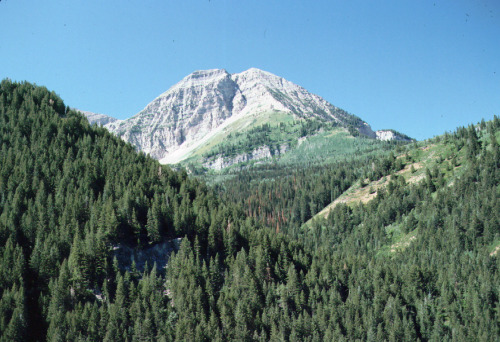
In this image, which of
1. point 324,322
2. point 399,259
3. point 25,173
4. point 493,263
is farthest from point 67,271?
point 493,263

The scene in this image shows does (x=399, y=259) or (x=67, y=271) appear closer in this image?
(x=67, y=271)

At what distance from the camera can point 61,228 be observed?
134875 millimetres

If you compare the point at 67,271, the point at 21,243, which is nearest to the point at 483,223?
the point at 67,271

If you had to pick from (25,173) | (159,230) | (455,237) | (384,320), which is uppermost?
(25,173)

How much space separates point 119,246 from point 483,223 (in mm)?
152923

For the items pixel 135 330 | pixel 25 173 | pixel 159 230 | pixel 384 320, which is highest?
pixel 25 173

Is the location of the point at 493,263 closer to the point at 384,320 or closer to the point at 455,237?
the point at 455,237

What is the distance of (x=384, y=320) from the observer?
424 ft

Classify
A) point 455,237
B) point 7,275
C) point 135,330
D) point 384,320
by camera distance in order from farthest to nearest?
point 455,237 → point 384,320 → point 7,275 → point 135,330

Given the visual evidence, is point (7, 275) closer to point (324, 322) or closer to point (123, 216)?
point (123, 216)

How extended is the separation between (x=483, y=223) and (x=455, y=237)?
1622 cm

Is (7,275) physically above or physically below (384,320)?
above

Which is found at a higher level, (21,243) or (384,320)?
(21,243)

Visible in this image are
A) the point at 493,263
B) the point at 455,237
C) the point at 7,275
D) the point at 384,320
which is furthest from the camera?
the point at 455,237
